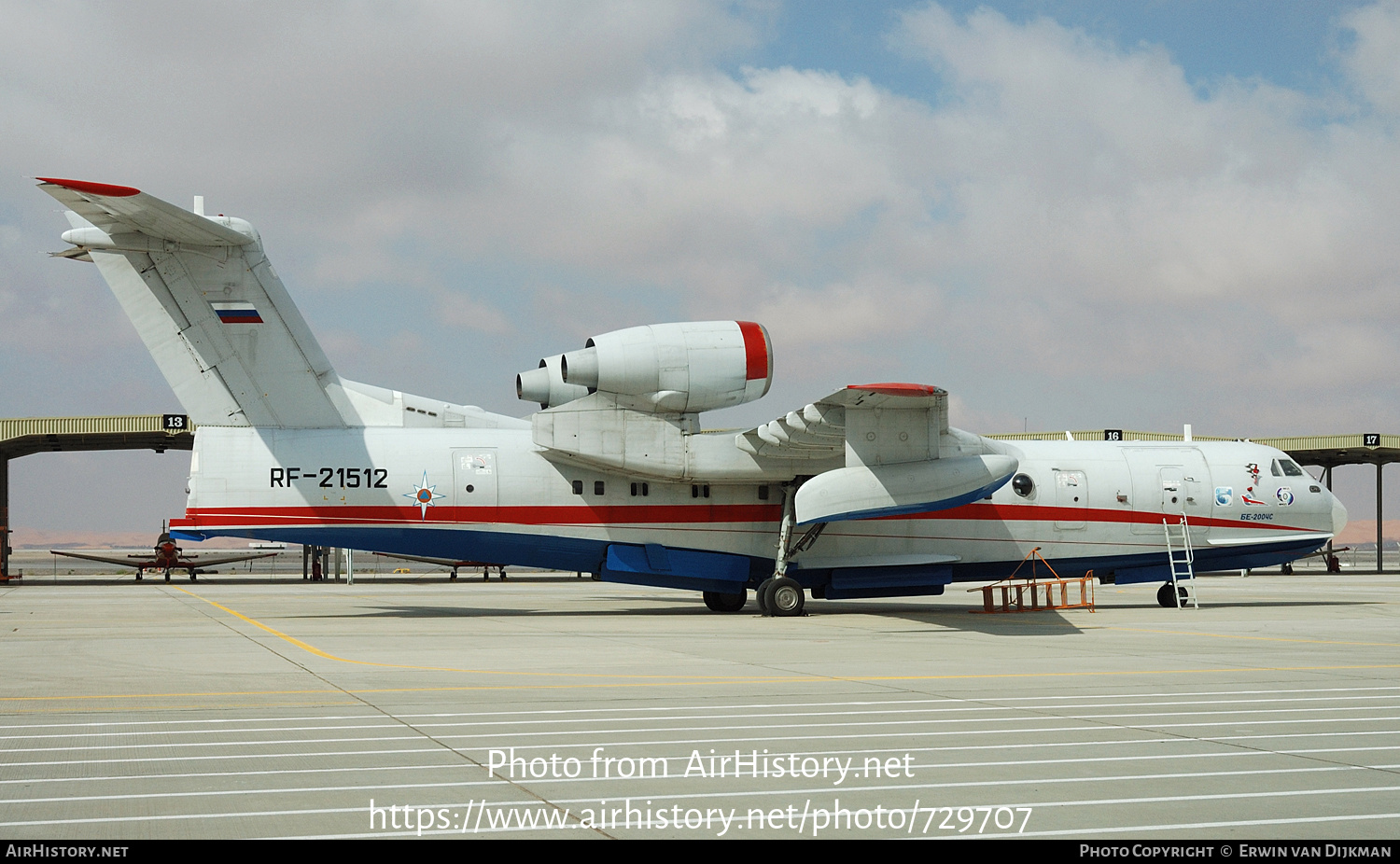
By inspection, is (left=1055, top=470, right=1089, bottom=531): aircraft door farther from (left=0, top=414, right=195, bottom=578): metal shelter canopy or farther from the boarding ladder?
(left=0, top=414, right=195, bottom=578): metal shelter canopy

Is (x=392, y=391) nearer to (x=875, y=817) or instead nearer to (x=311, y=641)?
(x=311, y=641)

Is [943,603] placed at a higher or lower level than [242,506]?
lower

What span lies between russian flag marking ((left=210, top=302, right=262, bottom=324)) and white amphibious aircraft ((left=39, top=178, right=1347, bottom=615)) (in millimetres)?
43

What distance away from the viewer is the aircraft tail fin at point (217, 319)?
17781mm

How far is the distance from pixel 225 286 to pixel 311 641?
22.0 ft

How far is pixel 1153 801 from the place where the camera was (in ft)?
18.0

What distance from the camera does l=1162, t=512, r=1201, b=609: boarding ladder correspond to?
73.2 ft

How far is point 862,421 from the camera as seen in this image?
1811 cm

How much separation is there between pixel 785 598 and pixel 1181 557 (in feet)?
28.2

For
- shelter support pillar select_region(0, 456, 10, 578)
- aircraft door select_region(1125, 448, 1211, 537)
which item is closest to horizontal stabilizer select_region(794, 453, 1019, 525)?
aircraft door select_region(1125, 448, 1211, 537)

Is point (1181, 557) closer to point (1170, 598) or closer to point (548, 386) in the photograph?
point (1170, 598)

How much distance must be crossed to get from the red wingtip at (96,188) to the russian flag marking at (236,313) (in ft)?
10.1
